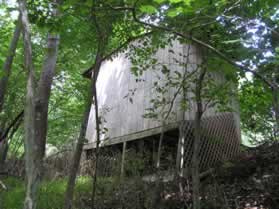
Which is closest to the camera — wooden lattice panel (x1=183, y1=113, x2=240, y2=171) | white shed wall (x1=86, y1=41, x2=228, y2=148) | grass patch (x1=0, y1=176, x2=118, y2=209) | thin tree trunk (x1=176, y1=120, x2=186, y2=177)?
grass patch (x1=0, y1=176, x2=118, y2=209)

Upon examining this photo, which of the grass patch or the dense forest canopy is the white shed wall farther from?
the dense forest canopy

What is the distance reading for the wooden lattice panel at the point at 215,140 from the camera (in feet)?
28.4

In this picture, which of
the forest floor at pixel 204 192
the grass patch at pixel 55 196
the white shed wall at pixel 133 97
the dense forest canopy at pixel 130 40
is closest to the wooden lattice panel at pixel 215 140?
the white shed wall at pixel 133 97

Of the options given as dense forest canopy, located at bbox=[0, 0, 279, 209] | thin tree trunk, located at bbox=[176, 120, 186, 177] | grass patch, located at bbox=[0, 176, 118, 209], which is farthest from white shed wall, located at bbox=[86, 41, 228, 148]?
dense forest canopy, located at bbox=[0, 0, 279, 209]

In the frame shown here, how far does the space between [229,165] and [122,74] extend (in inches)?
228

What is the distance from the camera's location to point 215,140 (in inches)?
364

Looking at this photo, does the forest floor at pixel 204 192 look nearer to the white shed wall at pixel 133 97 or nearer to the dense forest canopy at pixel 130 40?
the dense forest canopy at pixel 130 40

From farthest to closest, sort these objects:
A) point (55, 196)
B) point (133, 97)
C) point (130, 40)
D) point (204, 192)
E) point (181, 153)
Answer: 1. point (133, 97)
2. point (181, 153)
3. point (55, 196)
4. point (204, 192)
5. point (130, 40)

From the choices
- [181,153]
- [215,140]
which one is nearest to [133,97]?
[215,140]

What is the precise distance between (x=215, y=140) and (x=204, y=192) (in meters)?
3.62

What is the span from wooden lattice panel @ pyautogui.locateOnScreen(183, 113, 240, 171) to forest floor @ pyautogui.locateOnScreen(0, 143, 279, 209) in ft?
4.00

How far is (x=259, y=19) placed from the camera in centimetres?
428

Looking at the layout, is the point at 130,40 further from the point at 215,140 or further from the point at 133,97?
the point at 133,97

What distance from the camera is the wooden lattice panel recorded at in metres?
8.65
